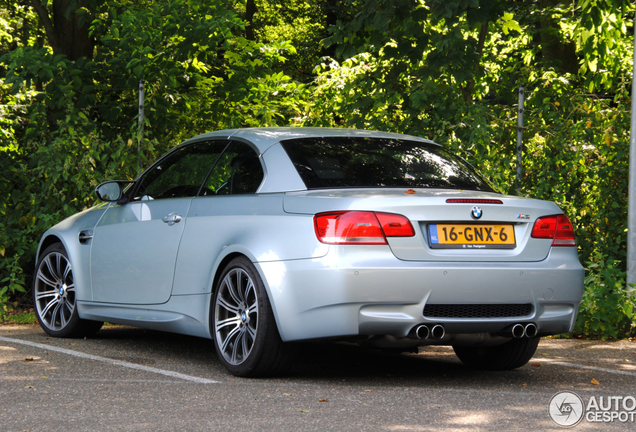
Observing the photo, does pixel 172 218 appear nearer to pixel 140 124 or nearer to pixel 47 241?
pixel 47 241

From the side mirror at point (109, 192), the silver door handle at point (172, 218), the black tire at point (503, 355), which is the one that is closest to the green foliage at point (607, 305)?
the black tire at point (503, 355)

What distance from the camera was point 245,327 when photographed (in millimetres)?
5465

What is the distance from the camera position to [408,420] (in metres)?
4.23

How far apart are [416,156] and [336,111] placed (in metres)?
5.36

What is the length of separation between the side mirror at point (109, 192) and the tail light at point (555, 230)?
3.32 meters

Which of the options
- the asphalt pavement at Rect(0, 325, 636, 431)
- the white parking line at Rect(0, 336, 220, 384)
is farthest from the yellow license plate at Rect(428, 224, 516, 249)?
the white parking line at Rect(0, 336, 220, 384)

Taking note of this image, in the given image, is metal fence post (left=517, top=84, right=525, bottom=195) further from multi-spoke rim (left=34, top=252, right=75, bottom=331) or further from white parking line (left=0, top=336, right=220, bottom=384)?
white parking line (left=0, top=336, right=220, bottom=384)

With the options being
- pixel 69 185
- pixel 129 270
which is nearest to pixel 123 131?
pixel 69 185

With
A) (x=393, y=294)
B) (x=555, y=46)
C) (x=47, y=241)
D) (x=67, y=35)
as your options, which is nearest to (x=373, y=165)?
(x=393, y=294)

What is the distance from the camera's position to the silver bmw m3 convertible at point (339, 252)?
193 inches

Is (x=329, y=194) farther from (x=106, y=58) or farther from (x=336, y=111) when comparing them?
(x=106, y=58)

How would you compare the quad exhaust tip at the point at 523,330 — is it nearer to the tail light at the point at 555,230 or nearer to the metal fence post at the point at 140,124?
the tail light at the point at 555,230

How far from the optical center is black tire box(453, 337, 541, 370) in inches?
233

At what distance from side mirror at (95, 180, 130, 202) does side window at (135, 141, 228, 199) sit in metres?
0.16
